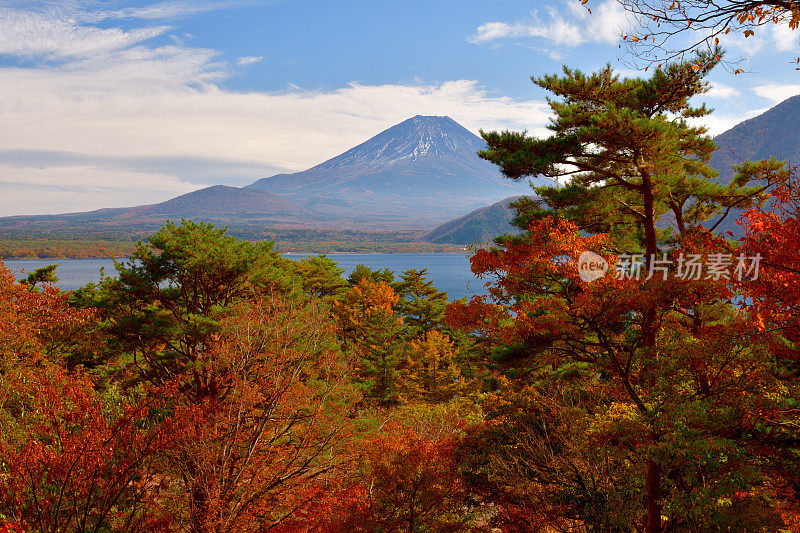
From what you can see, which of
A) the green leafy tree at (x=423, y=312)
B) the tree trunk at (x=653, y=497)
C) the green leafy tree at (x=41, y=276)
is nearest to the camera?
the tree trunk at (x=653, y=497)

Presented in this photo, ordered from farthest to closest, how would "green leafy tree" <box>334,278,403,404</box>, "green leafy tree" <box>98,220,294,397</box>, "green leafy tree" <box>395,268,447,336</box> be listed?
1. "green leafy tree" <box>395,268,447,336</box>
2. "green leafy tree" <box>334,278,403,404</box>
3. "green leafy tree" <box>98,220,294,397</box>

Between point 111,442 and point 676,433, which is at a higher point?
point 676,433

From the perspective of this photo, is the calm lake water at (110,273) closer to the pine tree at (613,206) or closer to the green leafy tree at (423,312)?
the green leafy tree at (423,312)

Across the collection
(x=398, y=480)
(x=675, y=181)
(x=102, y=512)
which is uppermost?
(x=675, y=181)

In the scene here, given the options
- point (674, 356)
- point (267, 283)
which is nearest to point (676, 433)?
point (674, 356)

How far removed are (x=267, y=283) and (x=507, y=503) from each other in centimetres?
980

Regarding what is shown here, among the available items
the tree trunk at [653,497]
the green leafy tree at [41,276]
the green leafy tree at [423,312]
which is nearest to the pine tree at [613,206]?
the tree trunk at [653,497]

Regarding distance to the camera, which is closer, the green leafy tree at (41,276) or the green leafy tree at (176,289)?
the green leafy tree at (176,289)

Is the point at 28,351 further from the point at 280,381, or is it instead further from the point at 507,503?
the point at 507,503

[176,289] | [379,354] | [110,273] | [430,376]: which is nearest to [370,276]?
[430,376]

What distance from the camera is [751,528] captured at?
19.3 ft

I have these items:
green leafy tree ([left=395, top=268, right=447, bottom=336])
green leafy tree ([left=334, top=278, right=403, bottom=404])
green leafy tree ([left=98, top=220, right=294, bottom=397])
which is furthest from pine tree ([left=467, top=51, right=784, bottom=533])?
green leafy tree ([left=395, top=268, right=447, bottom=336])

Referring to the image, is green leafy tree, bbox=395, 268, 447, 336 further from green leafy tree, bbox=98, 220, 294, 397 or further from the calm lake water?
green leafy tree, bbox=98, 220, 294, 397

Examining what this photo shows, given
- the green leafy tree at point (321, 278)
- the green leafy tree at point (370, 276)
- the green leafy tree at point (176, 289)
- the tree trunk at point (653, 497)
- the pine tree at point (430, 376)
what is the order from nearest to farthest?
the tree trunk at point (653, 497) → the green leafy tree at point (176, 289) → the pine tree at point (430, 376) → the green leafy tree at point (321, 278) → the green leafy tree at point (370, 276)
